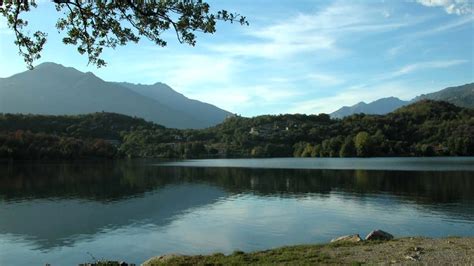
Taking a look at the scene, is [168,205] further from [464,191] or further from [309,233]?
[464,191]

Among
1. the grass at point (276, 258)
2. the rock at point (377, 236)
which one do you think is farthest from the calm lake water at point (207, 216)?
the grass at point (276, 258)

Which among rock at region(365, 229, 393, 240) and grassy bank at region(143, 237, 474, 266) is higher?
grassy bank at region(143, 237, 474, 266)

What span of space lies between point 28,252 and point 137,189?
45.6m

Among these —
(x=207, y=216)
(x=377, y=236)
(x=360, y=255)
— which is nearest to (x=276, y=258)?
(x=360, y=255)

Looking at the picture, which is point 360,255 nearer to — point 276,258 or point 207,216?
point 276,258

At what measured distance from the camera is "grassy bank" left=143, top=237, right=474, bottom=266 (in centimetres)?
1838

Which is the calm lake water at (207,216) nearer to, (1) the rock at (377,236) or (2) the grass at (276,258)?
(1) the rock at (377,236)

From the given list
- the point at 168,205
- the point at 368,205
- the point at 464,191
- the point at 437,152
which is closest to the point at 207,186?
the point at 168,205

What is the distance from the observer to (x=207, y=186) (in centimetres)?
8081

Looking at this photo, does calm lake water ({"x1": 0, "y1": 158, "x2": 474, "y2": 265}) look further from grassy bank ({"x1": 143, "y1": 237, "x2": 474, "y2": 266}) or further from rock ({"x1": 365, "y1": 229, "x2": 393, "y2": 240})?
grassy bank ({"x1": 143, "y1": 237, "x2": 474, "y2": 266})

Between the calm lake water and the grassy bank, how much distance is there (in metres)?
7.88

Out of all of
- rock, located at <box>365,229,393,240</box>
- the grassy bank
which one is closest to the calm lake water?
rock, located at <box>365,229,393,240</box>

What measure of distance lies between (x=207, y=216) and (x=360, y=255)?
27.4 meters

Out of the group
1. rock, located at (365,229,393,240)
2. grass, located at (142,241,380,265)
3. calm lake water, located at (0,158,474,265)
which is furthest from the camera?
calm lake water, located at (0,158,474,265)
